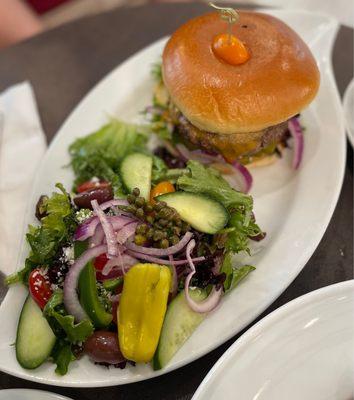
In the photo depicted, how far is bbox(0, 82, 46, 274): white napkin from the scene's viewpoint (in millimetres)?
1939

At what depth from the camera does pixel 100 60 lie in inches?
104

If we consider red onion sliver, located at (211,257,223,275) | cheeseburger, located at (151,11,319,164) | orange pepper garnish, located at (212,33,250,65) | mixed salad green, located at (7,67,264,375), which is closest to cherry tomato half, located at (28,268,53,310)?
mixed salad green, located at (7,67,264,375)

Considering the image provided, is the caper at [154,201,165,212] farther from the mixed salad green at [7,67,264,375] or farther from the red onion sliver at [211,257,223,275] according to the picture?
the red onion sliver at [211,257,223,275]

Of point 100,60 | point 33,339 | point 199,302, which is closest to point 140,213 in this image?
point 199,302

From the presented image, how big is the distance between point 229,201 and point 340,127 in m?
0.64

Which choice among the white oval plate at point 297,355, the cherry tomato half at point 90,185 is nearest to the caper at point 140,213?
the cherry tomato half at point 90,185

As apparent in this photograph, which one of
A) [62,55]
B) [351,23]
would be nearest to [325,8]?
[351,23]

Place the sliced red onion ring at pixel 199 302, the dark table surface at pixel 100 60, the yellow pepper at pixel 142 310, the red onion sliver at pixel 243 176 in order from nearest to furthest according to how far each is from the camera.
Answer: the yellow pepper at pixel 142 310, the sliced red onion ring at pixel 199 302, the dark table surface at pixel 100 60, the red onion sliver at pixel 243 176

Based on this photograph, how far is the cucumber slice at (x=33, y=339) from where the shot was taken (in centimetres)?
150

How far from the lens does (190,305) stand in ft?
5.15

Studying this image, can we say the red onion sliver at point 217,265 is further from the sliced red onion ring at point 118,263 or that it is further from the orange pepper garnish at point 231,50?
the orange pepper garnish at point 231,50

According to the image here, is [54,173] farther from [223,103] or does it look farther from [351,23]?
[351,23]

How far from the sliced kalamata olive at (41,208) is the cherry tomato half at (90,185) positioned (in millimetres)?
152

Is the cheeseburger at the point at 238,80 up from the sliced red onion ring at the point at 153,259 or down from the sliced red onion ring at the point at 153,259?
up
